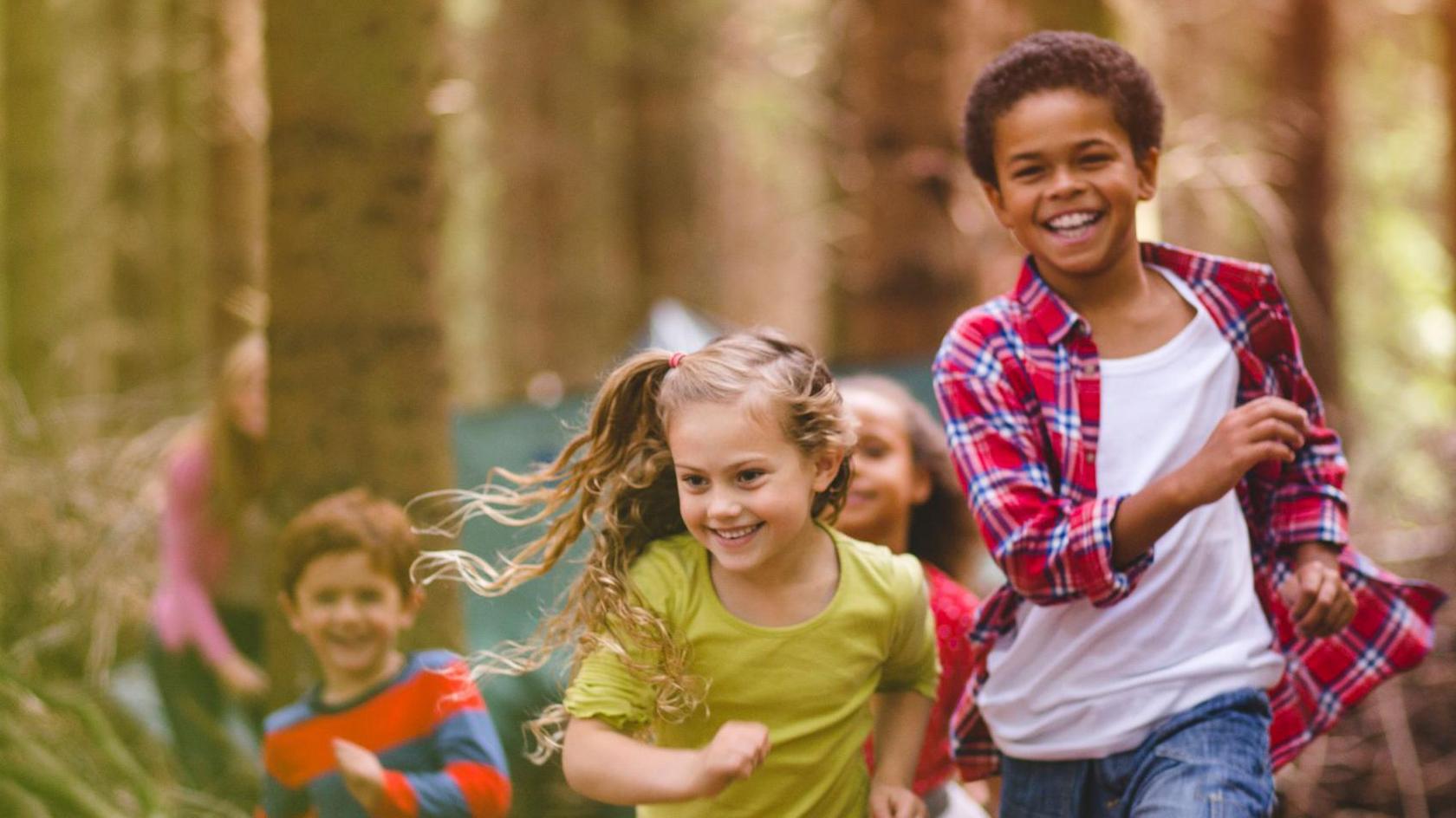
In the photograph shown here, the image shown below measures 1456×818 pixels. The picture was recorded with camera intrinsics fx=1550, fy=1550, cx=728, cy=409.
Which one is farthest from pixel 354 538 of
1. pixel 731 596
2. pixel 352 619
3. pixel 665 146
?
pixel 665 146

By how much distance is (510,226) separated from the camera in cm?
1232

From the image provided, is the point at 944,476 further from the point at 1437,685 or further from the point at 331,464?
the point at 1437,685

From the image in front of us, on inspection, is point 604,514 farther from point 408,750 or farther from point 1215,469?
point 1215,469

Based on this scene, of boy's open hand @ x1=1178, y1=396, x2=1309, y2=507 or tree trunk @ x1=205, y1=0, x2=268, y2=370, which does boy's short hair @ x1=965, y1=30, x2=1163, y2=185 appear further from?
tree trunk @ x1=205, y1=0, x2=268, y2=370

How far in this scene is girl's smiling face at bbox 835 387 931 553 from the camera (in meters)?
3.66

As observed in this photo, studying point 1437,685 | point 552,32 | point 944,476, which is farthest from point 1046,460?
point 552,32

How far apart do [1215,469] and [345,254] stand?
2.10 meters

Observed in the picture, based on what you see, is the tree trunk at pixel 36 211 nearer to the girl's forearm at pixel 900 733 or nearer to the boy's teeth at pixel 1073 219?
the girl's forearm at pixel 900 733

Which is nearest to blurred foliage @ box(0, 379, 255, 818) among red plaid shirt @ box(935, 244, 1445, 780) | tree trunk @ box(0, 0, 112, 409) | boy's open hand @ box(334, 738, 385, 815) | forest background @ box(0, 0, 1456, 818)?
forest background @ box(0, 0, 1456, 818)

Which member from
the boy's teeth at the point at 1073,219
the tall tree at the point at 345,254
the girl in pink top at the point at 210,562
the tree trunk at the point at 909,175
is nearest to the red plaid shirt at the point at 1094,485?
the boy's teeth at the point at 1073,219

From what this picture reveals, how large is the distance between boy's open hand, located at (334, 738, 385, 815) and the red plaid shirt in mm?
1172

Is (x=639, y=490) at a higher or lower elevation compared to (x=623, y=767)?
higher

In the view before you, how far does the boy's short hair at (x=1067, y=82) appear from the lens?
289 cm

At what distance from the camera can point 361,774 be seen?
2.96 m
